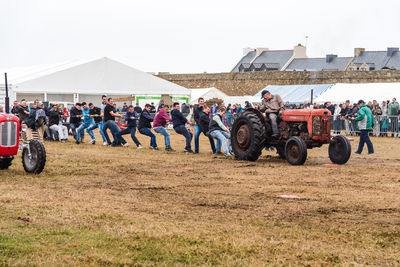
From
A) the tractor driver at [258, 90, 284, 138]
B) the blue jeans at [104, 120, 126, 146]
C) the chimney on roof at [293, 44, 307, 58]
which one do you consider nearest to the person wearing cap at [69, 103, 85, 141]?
the blue jeans at [104, 120, 126, 146]

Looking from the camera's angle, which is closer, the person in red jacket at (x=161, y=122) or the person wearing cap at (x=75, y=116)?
the person in red jacket at (x=161, y=122)

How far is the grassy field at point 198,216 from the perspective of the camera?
6.13 m

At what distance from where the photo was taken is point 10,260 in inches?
227

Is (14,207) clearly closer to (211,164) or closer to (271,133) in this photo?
(211,164)

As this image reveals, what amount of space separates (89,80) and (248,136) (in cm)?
2191

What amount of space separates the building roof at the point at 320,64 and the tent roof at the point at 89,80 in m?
36.9

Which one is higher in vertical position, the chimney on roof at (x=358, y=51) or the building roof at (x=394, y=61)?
the chimney on roof at (x=358, y=51)

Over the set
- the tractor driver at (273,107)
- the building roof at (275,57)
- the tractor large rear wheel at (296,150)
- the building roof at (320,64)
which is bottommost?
the tractor large rear wheel at (296,150)

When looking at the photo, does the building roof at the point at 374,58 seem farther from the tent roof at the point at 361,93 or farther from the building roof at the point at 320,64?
the tent roof at the point at 361,93

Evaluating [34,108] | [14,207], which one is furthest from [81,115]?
[14,207]

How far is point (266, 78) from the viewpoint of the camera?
56781 mm

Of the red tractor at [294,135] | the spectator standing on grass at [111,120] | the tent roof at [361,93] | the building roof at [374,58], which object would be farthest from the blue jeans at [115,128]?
the building roof at [374,58]

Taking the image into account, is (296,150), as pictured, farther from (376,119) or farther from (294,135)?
(376,119)

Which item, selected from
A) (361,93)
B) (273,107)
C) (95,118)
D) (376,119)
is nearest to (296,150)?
(273,107)
